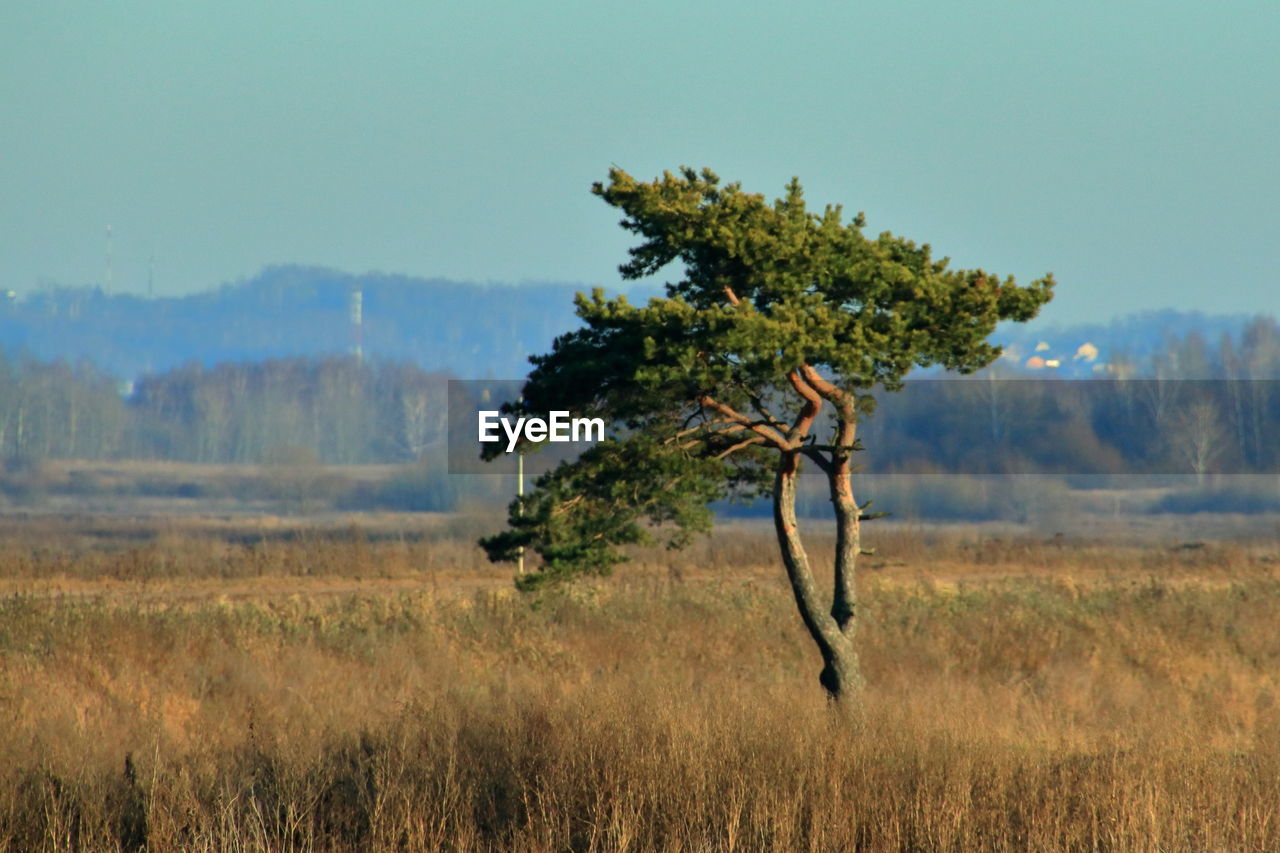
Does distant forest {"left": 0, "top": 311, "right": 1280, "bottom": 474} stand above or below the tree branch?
above

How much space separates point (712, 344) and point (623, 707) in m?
3.18

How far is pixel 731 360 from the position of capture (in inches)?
495

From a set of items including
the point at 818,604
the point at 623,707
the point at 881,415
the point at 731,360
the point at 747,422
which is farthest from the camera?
the point at 881,415

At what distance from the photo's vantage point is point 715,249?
1263 cm

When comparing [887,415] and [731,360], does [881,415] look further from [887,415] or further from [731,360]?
[731,360]

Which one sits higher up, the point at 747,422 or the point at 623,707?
the point at 747,422

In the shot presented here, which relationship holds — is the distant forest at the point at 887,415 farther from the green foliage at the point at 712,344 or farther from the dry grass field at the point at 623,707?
the green foliage at the point at 712,344

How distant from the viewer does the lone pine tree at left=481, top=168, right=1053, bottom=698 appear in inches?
479

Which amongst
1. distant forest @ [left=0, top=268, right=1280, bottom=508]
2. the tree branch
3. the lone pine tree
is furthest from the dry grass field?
distant forest @ [left=0, top=268, right=1280, bottom=508]

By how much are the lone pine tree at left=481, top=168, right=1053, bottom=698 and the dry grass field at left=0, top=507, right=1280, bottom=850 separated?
46.1 inches

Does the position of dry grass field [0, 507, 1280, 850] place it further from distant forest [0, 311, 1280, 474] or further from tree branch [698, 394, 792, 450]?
distant forest [0, 311, 1280, 474]

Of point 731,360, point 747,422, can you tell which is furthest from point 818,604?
→ point 731,360

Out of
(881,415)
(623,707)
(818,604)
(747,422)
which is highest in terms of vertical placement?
(881,415)

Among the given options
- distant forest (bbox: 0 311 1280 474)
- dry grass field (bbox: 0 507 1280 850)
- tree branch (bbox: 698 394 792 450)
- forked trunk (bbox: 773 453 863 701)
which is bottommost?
dry grass field (bbox: 0 507 1280 850)
